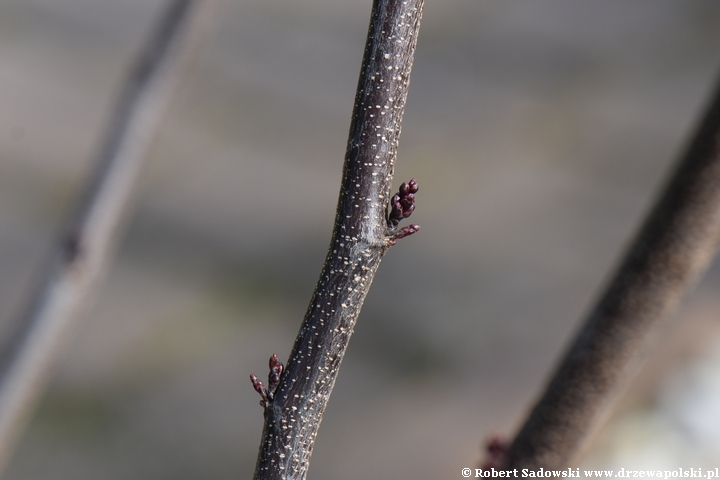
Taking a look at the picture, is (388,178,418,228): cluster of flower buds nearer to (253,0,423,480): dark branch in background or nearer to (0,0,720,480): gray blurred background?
(253,0,423,480): dark branch in background

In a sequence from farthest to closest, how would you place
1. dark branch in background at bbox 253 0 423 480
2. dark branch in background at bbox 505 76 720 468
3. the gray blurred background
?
the gray blurred background → dark branch in background at bbox 505 76 720 468 → dark branch in background at bbox 253 0 423 480

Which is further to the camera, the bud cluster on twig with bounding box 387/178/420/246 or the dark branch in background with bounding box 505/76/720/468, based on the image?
the dark branch in background with bounding box 505/76/720/468

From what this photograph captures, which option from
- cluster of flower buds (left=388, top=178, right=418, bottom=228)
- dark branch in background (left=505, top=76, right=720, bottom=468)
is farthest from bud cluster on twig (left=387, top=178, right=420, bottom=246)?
dark branch in background (left=505, top=76, right=720, bottom=468)

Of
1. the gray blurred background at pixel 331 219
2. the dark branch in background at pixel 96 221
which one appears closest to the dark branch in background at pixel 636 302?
the dark branch in background at pixel 96 221

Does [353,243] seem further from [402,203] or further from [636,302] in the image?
[636,302]

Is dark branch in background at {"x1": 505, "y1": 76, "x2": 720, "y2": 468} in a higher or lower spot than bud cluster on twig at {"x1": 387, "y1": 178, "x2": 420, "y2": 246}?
lower

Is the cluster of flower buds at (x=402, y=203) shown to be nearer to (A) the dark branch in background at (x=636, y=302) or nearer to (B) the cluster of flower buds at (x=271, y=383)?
(B) the cluster of flower buds at (x=271, y=383)
